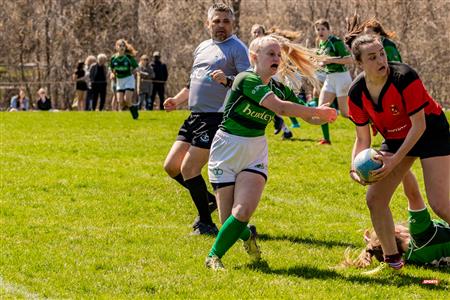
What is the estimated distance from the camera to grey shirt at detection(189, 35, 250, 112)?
8.37 m

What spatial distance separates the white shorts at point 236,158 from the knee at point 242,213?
1.02 ft

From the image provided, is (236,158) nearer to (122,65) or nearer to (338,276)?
(338,276)

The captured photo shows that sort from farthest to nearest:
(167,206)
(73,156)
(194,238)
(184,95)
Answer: (73,156), (167,206), (184,95), (194,238)

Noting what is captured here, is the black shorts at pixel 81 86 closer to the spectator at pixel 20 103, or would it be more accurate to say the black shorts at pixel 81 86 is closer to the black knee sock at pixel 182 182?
the spectator at pixel 20 103

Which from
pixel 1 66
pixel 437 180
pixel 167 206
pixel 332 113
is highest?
pixel 332 113

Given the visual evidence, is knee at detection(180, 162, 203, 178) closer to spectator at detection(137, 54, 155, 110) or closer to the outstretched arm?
the outstretched arm

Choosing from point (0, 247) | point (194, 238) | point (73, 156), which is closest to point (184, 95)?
point (194, 238)

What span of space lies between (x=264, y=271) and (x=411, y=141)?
1485 mm

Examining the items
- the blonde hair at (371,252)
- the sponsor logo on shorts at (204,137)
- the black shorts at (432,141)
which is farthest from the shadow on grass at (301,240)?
the black shorts at (432,141)

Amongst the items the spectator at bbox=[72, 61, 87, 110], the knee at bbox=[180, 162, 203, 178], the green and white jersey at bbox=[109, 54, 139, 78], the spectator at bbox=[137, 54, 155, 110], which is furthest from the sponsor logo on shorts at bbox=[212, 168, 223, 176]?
the spectator at bbox=[72, 61, 87, 110]

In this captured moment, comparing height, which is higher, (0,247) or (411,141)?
(411,141)

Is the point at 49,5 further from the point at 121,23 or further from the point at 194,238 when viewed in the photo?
the point at 194,238

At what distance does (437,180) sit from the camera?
268 inches

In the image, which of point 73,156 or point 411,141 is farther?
point 73,156
